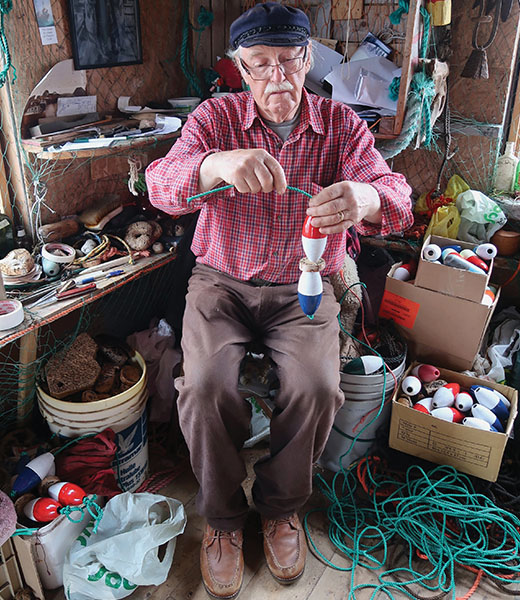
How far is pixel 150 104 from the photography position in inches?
97.7

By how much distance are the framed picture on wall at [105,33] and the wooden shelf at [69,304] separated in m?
0.79

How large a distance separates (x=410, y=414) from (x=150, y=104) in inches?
68.6

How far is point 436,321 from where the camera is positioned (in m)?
2.25

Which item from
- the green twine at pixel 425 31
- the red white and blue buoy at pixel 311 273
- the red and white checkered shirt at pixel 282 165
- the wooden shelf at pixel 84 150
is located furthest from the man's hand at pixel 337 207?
the green twine at pixel 425 31

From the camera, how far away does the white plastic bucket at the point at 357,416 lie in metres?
2.10

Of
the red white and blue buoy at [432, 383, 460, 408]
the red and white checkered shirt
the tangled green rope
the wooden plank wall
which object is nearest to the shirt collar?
the red and white checkered shirt

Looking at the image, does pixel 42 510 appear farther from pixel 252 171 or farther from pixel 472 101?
pixel 472 101

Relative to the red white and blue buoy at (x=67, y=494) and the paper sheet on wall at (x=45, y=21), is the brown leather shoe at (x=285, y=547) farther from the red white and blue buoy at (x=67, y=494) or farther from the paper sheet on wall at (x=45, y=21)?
the paper sheet on wall at (x=45, y=21)

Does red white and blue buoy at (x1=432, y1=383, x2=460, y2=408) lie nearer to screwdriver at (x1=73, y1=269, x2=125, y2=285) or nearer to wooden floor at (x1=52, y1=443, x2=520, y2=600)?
wooden floor at (x1=52, y1=443, x2=520, y2=600)

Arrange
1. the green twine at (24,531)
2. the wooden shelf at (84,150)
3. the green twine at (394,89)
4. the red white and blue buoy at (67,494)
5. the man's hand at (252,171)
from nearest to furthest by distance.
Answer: the man's hand at (252,171), the green twine at (24,531), the red white and blue buoy at (67,494), the wooden shelf at (84,150), the green twine at (394,89)

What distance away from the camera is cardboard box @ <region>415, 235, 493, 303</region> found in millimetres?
2107

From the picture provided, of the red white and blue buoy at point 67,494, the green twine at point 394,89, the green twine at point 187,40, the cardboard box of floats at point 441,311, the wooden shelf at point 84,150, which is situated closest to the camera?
the red white and blue buoy at point 67,494

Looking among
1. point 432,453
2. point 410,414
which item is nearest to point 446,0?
point 410,414

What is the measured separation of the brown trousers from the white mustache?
0.64m
